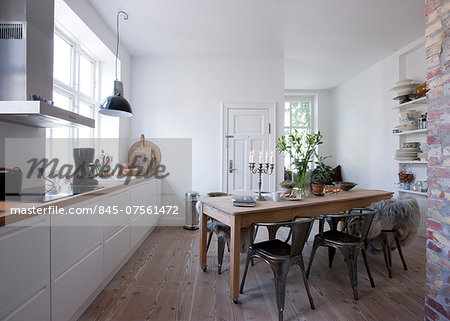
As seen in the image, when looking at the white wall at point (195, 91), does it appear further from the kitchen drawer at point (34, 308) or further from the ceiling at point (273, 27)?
the kitchen drawer at point (34, 308)

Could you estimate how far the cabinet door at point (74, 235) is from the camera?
1449 mm

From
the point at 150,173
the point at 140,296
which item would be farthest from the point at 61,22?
the point at 140,296

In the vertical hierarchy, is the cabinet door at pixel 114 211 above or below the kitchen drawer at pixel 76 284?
above

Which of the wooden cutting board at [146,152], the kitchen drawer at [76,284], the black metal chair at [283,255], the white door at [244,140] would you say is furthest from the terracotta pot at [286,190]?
the wooden cutting board at [146,152]

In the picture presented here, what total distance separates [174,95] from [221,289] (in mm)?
3278

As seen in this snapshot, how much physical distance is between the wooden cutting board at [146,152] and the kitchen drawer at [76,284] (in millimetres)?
2220

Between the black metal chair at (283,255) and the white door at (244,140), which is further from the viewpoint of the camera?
the white door at (244,140)

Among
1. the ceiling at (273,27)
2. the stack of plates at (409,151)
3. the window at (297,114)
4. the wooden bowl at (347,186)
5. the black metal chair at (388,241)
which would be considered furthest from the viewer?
the window at (297,114)

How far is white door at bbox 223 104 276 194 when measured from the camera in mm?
4207

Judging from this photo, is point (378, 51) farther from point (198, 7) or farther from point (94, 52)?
point (94, 52)

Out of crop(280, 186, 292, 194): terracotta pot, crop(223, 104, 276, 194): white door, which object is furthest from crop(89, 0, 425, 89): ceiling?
crop(280, 186, 292, 194): terracotta pot

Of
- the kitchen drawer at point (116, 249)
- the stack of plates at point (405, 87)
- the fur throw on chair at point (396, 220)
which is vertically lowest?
the kitchen drawer at point (116, 249)

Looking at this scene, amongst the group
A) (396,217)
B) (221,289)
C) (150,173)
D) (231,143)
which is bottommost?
(221,289)

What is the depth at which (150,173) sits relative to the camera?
414cm
